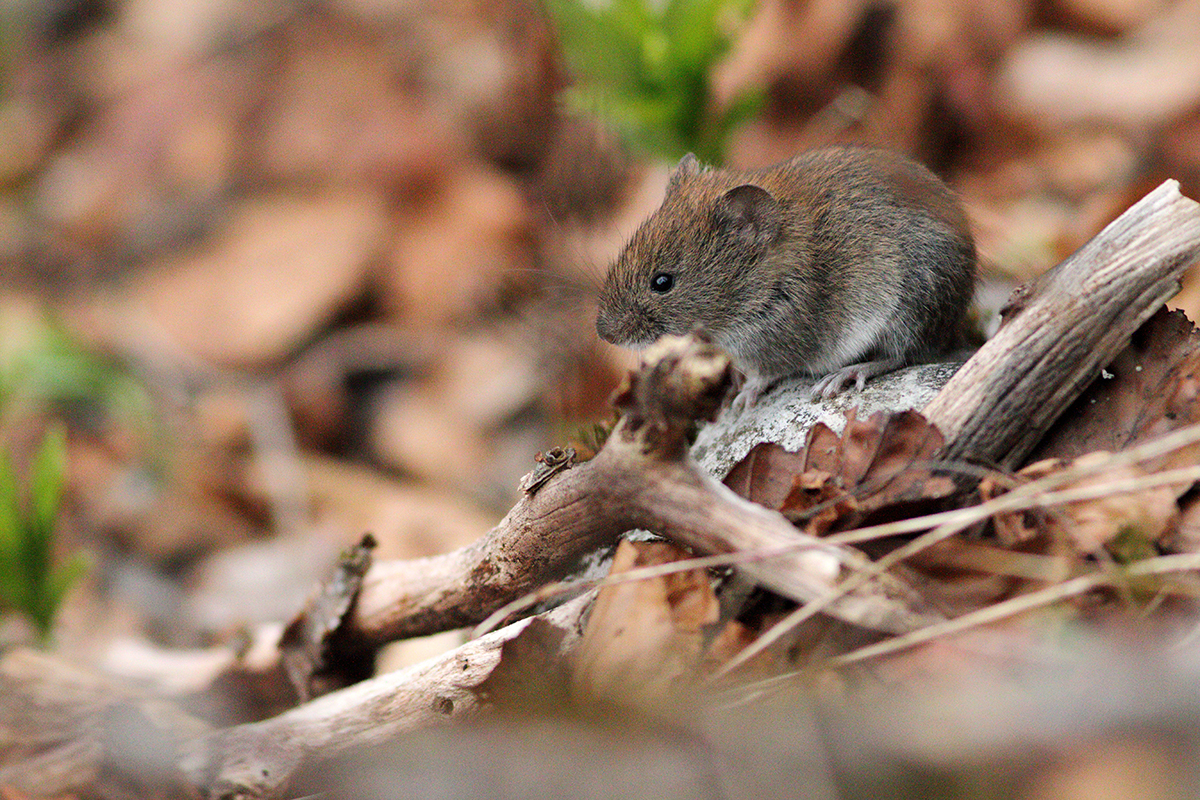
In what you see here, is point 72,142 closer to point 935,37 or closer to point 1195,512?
point 935,37

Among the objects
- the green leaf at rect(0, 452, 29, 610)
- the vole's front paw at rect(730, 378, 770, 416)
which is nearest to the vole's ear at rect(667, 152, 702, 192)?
the vole's front paw at rect(730, 378, 770, 416)

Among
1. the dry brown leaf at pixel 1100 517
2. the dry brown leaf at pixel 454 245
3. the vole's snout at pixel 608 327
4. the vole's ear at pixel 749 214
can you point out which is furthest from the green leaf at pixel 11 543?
the dry brown leaf at pixel 1100 517

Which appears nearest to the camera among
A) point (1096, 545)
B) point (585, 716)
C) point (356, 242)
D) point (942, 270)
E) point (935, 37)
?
point (585, 716)

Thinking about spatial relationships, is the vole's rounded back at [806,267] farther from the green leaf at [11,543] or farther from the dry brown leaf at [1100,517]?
the green leaf at [11,543]

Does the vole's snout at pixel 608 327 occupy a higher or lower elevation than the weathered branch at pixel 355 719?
higher

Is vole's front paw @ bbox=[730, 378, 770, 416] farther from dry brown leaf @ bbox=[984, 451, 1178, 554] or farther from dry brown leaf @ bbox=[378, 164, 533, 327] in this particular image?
dry brown leaf @ bbox=[378, 164, 533, 327]

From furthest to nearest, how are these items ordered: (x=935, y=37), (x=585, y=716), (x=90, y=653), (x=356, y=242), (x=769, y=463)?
(x=356, y=242) → (x=935, y=37) → (x=90, y=653) → (x=769, y=463) → (x=585, y=716)

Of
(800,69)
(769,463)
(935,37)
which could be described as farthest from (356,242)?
(769,463)

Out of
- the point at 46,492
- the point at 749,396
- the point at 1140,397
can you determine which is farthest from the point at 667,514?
the point at 46,492
